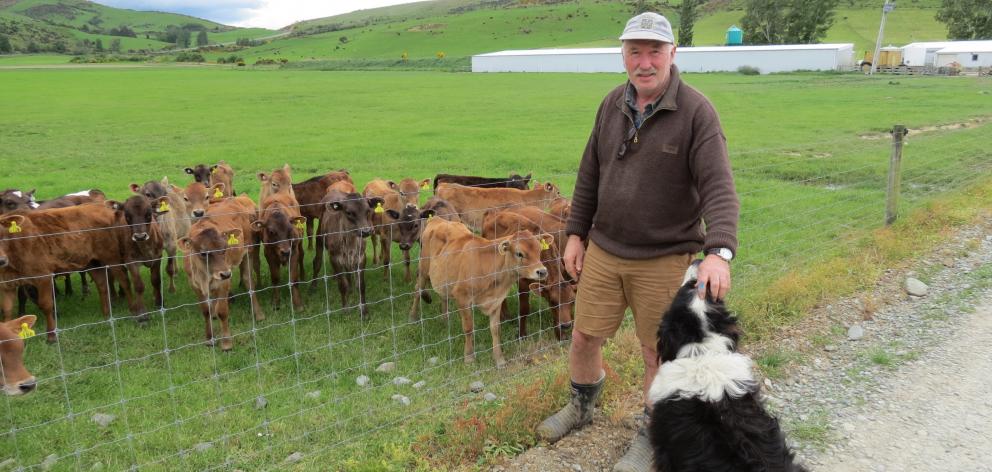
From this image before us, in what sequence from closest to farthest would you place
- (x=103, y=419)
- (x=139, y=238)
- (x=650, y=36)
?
(x=650, y=36), (x=103, y=419), (x=139, y=238)

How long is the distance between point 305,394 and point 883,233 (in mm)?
8547

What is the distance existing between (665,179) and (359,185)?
1297 cm

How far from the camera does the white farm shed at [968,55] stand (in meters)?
71.8

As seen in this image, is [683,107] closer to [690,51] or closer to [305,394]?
[305,394]

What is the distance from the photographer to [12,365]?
5.50 metres

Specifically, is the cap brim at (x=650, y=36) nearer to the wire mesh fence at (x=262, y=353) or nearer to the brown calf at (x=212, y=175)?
the wire mesh fence at (x=262, y=353)

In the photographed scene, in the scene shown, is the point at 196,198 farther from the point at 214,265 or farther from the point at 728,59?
the point at 728,59

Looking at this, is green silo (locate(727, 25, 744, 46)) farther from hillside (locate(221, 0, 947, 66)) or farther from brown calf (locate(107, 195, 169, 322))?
brown calf (locate(107, 195, 169, 322))

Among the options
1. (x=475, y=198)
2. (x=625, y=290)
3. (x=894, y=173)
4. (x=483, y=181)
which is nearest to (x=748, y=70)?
(x=483, y=181)

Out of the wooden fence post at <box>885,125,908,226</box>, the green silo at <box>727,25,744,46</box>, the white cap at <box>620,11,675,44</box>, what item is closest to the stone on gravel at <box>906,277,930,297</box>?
the wooden fence post at <box>885,125,908,226</box>

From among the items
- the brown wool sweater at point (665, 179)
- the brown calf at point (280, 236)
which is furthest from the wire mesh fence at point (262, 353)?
the brown wool sweater at point (665, 179)

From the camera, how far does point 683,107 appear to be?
374 cm

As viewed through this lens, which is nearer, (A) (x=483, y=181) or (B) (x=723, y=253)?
(B) (x=723, y=253)

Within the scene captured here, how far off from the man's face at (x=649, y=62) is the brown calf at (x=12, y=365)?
534cm
